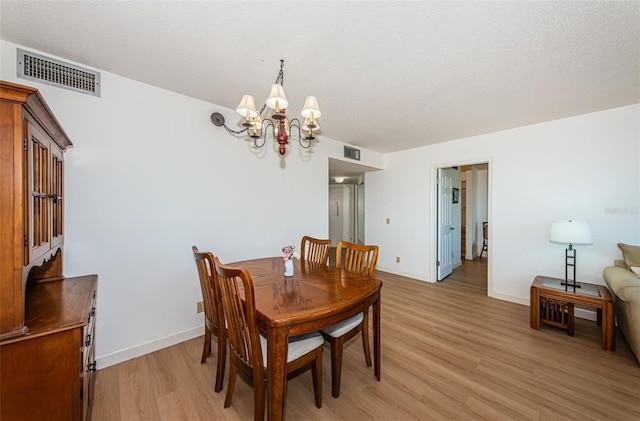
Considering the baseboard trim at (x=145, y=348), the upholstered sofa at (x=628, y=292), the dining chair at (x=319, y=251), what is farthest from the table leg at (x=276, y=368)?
the upholstered sofa at (x=628, y=292)

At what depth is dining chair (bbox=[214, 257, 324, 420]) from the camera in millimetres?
1207

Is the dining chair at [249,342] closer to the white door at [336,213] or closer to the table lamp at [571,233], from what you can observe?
the table lamp at [571,233]

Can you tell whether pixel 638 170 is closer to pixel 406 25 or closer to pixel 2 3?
pixel 406 25

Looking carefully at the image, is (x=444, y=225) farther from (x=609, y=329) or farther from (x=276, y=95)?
(x=276, y=95)

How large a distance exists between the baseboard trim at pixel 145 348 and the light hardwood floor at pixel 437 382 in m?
0.06

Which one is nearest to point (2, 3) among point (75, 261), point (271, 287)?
point (75, 261)

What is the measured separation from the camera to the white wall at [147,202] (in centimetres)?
186

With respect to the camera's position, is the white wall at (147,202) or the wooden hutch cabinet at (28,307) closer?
the wooden hutch cabinet at (28,307)

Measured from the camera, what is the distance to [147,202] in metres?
2.13

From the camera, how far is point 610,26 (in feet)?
4.67

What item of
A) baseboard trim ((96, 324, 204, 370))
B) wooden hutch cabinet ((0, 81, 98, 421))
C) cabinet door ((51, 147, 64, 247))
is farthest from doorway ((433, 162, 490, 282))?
cabinet door ((51, 147, 64, 247))

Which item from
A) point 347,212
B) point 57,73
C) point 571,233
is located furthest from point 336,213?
point 57,73

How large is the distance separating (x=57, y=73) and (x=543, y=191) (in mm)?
4993

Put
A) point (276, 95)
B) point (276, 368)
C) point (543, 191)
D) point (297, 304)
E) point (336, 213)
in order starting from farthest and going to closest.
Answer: point (336, 213), point (543, 191), point (276, 95), point (297, 304), point (276, 368)
